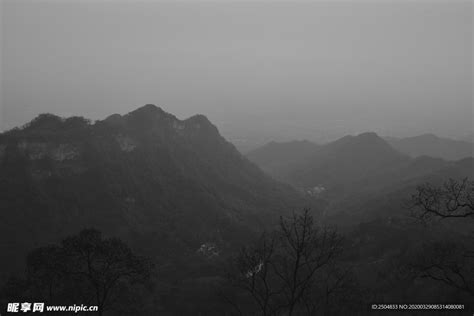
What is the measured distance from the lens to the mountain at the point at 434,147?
530 ft

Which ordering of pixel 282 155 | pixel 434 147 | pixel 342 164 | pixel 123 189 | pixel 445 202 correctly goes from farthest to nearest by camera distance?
pixel 434 147, pixel 282 155, pixel 342 164, pixel 123 189, pixel 445 202

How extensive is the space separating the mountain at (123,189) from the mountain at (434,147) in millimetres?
100876

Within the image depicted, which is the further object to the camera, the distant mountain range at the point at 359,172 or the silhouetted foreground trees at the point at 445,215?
the distant mountain range at the point at 359,172

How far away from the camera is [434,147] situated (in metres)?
168

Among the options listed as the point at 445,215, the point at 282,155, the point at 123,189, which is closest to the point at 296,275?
the point at 445,215

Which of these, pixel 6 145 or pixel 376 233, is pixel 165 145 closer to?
pixel 6 145

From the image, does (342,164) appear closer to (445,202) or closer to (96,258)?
(445,202)

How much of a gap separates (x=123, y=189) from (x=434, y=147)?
148m

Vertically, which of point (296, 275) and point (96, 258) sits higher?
point (96, 258)

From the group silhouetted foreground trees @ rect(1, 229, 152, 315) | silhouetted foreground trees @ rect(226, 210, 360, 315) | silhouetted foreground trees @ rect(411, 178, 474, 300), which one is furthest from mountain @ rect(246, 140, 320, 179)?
silhouetted foreground trees @ rect(1, 229, 152, 315)

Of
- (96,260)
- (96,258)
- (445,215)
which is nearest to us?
(445,215)

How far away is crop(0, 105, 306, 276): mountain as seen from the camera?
59375 millimetres

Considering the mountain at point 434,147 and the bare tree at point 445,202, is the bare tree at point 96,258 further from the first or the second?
the mountain at point 434,147

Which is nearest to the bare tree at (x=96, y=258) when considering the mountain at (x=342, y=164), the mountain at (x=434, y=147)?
the mountain at (x=342, y=164)
